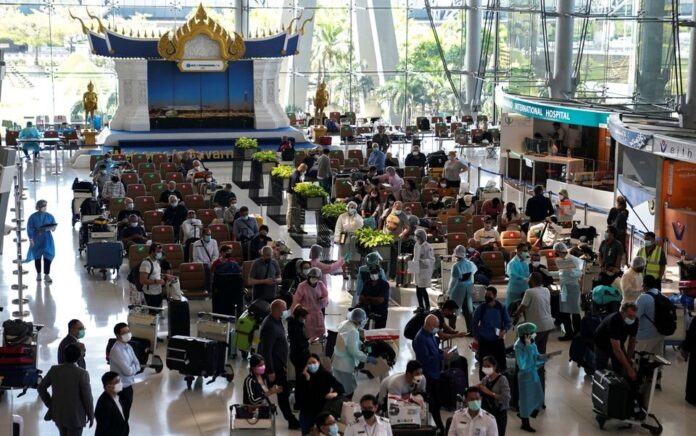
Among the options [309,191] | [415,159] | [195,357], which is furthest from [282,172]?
[195,357]

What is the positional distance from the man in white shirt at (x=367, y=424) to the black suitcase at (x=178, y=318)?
17.5 ft

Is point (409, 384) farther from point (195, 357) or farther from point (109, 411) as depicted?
point (195, 357)


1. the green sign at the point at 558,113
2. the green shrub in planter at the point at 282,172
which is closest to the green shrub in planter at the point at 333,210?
the green shrub in planter at the point at 282,172

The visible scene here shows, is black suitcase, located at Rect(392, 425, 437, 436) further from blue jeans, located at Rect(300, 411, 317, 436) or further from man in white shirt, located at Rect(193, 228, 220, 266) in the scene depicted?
man in white shirt, located at Rect(193, 228, 220, 266)

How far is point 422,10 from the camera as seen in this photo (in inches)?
1823

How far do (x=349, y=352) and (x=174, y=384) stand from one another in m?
2.52

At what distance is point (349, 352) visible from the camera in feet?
41.7

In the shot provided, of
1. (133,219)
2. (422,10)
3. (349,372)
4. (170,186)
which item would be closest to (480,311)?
(349,372)

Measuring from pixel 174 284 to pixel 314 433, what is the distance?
5.49 metres

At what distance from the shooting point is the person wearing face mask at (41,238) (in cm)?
1923

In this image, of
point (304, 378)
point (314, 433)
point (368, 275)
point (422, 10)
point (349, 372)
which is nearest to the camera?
point (314, 433)

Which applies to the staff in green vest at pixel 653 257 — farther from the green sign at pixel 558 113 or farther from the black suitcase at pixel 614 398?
the green sign at pixel 558 113

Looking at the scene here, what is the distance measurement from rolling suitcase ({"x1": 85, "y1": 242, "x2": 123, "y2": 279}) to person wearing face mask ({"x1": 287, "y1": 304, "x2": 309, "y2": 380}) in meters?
6.94

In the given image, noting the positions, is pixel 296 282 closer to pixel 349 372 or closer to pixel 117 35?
pixel 349 372
